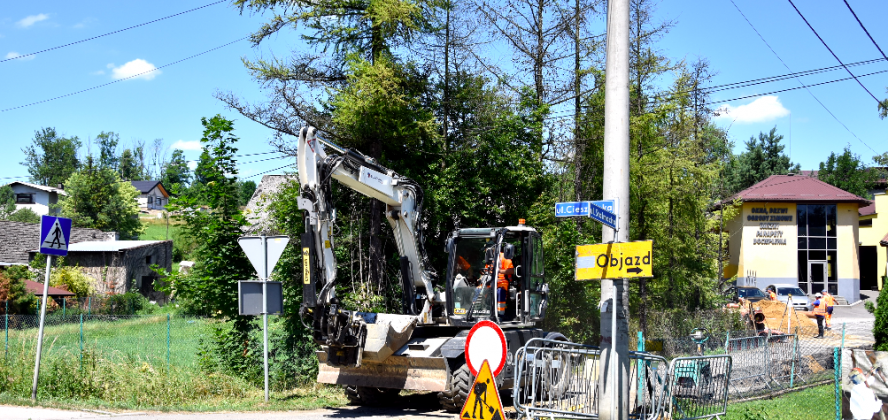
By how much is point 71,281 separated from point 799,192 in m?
43.6

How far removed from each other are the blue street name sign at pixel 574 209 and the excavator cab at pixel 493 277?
3.80 m

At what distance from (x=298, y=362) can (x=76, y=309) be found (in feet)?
68.2

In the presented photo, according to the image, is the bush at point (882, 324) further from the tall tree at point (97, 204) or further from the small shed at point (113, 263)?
the tall tree at point (97, 204)

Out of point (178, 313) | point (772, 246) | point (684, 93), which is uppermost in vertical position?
point (684, 93)

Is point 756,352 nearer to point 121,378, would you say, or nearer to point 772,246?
point 121,378

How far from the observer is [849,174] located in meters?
72.1

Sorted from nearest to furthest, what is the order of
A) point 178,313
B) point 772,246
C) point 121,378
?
1. point 121,378
2. point 178,313
3. point 772,246

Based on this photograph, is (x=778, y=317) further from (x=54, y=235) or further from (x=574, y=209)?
(x=54, y=235)

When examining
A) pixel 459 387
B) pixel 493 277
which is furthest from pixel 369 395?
pixel 493 277

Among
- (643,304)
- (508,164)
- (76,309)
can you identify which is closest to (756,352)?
(643,304)

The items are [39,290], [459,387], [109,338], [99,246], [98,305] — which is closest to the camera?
[459,387]

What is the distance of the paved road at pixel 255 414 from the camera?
36.3ft

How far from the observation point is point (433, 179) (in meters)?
18.7

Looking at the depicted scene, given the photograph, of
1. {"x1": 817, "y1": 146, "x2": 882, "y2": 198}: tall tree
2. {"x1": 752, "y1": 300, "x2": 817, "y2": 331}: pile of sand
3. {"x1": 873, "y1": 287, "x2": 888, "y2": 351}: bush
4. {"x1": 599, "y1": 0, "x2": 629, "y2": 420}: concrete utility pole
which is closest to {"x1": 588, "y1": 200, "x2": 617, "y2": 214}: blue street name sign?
{"x1": 599, "y1": 0, "x2": 629, "y2": 420}: concrete utility pole
